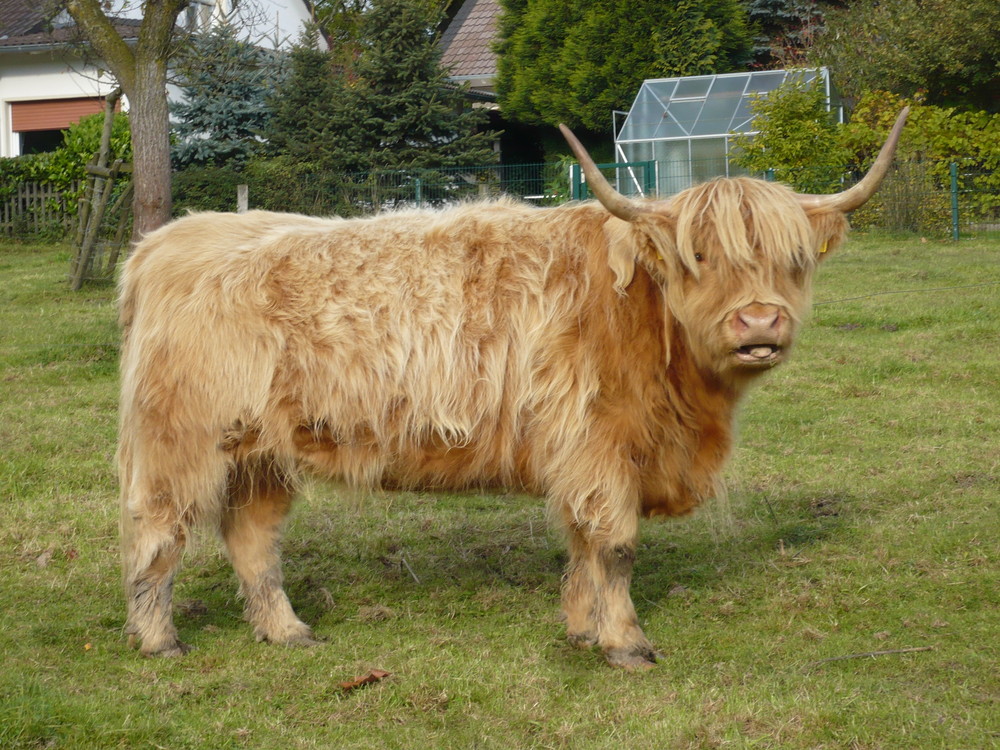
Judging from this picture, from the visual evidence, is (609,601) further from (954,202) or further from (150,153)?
(954,202)

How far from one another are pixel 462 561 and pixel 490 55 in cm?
2640

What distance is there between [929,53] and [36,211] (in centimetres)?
1555

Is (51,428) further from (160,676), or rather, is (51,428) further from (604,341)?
(604,341)

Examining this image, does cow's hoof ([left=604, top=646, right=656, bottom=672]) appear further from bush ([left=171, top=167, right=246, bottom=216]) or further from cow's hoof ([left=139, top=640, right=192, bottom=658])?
bush ([left=171, top=167, right=246, bottom=216])

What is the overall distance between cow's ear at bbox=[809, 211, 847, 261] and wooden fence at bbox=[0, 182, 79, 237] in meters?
17.1

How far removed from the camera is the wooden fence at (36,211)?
752 inches

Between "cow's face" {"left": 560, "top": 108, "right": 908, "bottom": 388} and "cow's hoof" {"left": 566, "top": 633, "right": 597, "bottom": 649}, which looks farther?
"cow's hoof" {"left": 566, "top": 633, "right": 597, "bottom": 649}

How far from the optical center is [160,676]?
384 cm

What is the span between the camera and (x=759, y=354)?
11.7ft

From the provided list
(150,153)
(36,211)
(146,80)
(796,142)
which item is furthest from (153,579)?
(36,211)

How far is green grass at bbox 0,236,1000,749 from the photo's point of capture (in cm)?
338

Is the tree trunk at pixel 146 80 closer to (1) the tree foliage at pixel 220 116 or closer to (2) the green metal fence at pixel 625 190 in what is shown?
(2) the green metal fence at pixel 625 190

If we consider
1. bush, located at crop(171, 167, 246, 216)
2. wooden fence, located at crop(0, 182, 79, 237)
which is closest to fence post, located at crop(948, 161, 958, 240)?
bush, located at crop(171, 167, 246, 216)

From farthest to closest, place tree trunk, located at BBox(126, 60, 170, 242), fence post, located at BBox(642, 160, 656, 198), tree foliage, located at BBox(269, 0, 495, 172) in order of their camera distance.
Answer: tree foliage, located at BBox(269, 0, 495, 172) < fence post, located at BBox(642, 160, 656, 198) < tree trunk, located at BBox(126, 60, 170, 242)
